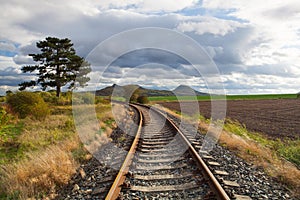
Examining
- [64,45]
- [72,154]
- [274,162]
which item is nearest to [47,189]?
[72,154]

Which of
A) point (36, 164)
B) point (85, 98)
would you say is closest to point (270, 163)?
point (36, 164)

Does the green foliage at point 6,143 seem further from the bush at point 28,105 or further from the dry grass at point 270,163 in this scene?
the dry grass at point 270,163

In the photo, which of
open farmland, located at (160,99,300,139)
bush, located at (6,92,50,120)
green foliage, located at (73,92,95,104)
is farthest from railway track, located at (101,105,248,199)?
green foliage, located at (73,92,95,104)

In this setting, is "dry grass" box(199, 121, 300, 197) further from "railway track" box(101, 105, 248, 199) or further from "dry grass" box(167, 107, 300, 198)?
"railway track" box(101, 105, 248, 199)

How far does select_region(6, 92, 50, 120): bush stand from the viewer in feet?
50.4

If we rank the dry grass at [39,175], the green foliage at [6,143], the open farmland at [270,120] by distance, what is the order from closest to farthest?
the dry grass at [39,175], the green foliage at [6,143], the open farmland at [270,120]

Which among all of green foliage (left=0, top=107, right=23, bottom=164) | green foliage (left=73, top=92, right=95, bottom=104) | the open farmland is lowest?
the open farmland

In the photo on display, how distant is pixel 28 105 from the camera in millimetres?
15664

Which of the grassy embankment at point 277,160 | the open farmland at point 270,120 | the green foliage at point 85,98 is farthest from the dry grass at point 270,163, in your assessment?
the green foliage at point 85,98

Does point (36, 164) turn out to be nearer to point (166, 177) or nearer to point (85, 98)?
point (166, 177)

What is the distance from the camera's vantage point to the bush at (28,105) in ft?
50.4

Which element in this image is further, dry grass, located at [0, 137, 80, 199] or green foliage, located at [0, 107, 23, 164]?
green foliage, located at [0, 107, 23, 164]

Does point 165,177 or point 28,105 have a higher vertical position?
point 28,105

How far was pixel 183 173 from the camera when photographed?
5840mm
